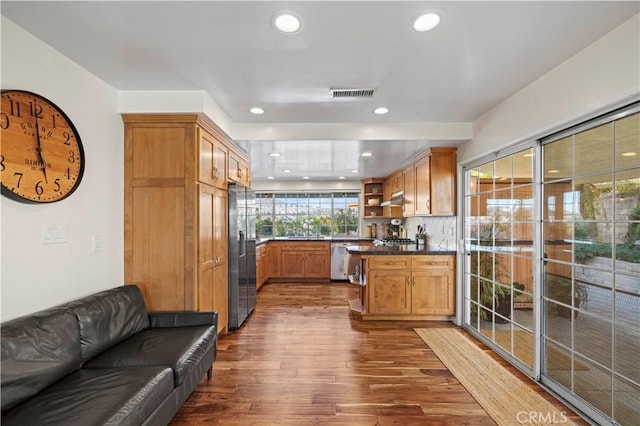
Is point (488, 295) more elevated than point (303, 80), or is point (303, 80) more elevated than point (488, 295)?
point (303, 80)

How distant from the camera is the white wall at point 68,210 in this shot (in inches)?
67.6

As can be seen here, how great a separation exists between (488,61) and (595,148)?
0.92m

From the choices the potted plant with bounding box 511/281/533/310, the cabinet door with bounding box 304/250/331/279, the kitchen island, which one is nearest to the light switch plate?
the kitchen island

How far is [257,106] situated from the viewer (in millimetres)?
2932

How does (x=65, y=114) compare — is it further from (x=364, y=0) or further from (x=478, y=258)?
(x=478, y=258)

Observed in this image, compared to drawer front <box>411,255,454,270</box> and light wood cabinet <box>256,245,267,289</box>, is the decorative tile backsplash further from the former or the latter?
light wood cabinet <box>256,245,267,289</box>

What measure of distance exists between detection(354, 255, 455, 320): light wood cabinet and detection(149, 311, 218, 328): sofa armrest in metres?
2.11

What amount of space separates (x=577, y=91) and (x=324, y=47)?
172 cm

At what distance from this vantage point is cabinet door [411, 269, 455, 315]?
389 cm

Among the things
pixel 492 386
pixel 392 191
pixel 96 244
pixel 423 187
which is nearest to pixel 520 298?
pixel 492 386

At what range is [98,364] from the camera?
184 centimetres

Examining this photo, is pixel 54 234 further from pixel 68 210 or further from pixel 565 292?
pixel 565 292

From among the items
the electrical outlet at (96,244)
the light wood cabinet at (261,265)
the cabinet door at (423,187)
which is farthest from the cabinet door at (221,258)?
the cabinet door at (423,187)

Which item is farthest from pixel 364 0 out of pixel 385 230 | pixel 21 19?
pixel 385 230
